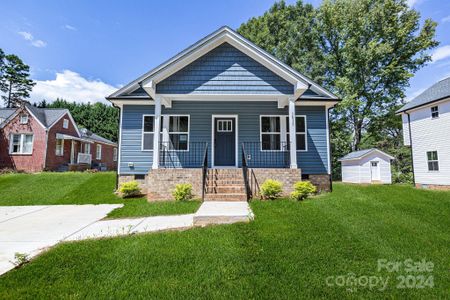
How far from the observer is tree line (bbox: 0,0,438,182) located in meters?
18.4

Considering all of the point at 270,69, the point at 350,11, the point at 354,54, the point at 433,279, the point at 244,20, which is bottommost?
the point at 433,279

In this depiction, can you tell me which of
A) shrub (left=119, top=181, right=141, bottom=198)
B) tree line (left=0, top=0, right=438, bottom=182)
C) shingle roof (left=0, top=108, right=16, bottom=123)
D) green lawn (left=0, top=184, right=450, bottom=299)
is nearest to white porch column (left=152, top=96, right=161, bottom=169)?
shrub (left=119, top=181, right=141, bottom=198)

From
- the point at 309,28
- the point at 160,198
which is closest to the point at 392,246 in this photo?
the point at 160,198

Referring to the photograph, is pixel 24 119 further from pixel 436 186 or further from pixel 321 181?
pixel 436 186

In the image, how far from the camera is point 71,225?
16.9 feet

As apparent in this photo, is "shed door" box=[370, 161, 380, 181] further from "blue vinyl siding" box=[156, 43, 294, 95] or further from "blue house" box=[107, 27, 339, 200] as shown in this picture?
"blue vinyl siding" box=[156, 43, 294, 95]

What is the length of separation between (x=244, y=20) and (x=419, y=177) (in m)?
22.4

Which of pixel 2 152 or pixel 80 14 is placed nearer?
pixel 80 14

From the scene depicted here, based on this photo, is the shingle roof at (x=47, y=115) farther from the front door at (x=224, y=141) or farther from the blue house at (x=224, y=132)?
the front door at (x=224, y=141)

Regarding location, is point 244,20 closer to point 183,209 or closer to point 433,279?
point 183,209

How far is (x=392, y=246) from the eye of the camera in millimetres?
3645

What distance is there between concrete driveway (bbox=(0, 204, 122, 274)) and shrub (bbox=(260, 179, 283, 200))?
4.71 meters

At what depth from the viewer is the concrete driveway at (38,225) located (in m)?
3.70

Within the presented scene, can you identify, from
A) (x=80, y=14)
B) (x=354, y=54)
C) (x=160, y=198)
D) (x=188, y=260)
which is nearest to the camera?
(x=188, y=260)
